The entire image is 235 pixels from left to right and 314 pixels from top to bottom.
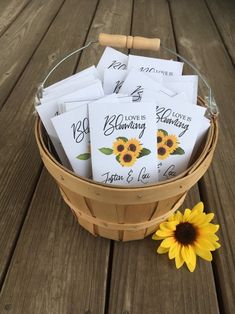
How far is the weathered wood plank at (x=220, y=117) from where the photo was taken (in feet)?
2.05

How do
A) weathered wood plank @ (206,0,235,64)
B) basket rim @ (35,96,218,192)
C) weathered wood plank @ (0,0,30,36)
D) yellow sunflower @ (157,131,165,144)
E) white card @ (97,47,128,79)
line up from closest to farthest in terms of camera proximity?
basket rim @ (35,96,218,192) < yellow sunflower @ (157,131,165,144) < white card @ (97,47,128,79) < weathered wood plank @ (206,0,235,64) < weathered wood plank @ (0,0,30,36)

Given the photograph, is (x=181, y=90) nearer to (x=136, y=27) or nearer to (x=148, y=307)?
(x=148, y=307)

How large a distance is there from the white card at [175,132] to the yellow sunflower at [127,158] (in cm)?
5

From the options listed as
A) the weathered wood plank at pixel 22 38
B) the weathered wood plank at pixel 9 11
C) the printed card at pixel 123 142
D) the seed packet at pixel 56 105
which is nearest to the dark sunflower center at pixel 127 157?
the printed card at pixel 123 142

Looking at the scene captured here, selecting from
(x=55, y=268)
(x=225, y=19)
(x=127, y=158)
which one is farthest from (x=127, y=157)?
(x=225, y=19)

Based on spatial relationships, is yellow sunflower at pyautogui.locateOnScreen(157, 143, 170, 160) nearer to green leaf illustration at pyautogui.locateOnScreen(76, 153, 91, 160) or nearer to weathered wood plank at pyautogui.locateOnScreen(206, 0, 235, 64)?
green leaf illustration at pyautogui.locateOnScreen(76, 153, 91, 160)

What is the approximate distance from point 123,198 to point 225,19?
132 cm

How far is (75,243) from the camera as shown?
25.8 inches

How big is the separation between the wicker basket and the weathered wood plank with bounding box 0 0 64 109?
58 cm

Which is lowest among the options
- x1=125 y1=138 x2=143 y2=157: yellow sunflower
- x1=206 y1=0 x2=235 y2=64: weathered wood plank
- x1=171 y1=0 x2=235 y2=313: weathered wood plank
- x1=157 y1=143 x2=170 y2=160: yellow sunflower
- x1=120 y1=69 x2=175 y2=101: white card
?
x1=206 y1=0 x2=235 y2=64: weathered wood plank

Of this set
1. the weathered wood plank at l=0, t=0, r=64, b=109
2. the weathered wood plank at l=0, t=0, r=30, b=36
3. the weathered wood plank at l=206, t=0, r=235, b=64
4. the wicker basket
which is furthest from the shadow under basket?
the weathered wood plank at l=0, t=0, r=30, b=36

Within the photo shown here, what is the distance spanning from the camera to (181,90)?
0.64 metres

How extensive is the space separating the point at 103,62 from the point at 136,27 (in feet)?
2.69

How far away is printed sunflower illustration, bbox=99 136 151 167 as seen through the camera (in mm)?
539
